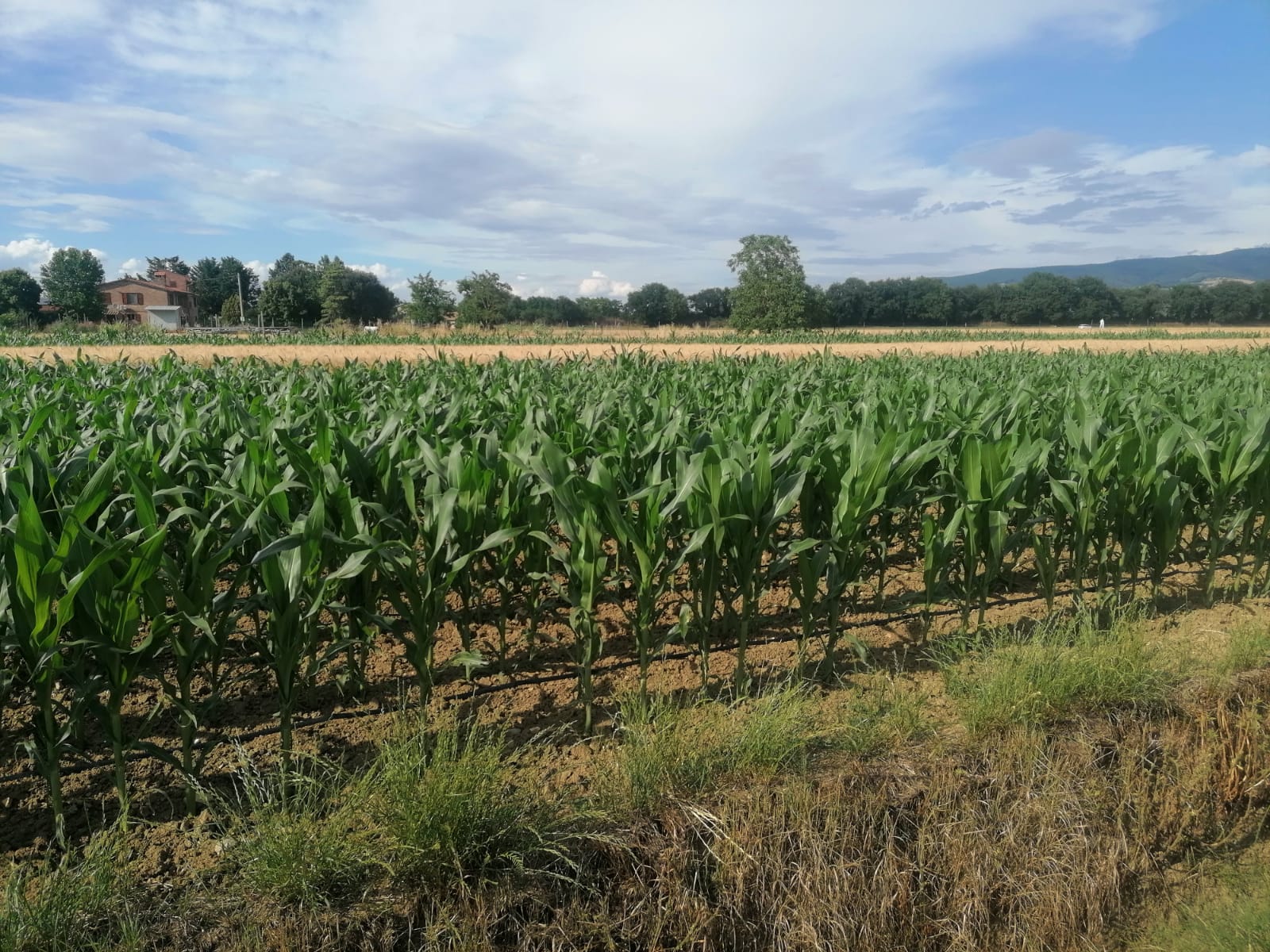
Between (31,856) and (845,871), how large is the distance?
105 inches

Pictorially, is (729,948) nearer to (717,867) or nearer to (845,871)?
(717,867)

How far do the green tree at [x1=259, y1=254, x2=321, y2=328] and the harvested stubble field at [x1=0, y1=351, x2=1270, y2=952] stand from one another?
245 ft

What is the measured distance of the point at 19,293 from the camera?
71812 millimetres

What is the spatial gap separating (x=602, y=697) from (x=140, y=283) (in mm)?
110443

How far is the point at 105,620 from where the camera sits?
2396 mm

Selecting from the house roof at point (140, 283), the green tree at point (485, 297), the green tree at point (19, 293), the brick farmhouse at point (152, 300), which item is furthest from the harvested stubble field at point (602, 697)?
the house roof at point (140, 283)

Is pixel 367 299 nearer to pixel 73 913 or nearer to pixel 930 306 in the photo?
pixel 930 306

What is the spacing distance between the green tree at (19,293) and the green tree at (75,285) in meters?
2.10

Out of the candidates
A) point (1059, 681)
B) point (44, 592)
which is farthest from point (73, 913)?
point (1059, 681)

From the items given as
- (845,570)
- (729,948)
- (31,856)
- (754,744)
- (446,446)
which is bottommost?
(729,948)

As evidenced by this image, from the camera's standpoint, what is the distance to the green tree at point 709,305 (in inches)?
3078

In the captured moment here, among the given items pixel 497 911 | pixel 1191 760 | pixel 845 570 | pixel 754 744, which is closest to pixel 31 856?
pixel 497 911

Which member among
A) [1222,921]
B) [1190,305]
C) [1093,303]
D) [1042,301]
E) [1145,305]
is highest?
[1042,301]

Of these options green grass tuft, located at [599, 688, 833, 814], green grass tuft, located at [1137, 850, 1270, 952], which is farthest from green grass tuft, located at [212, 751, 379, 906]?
green grass tuft, located at [1137, 850, 1270, 952]
